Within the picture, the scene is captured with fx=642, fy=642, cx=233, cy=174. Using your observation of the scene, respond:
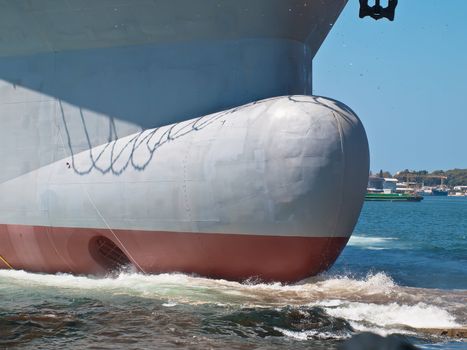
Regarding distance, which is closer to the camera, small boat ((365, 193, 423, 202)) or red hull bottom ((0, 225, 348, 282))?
red hull bottom ((0, 225, 348, 282))

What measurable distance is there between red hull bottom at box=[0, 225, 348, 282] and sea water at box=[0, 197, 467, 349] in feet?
0.93

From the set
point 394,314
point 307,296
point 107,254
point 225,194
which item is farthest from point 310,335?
point 107,254

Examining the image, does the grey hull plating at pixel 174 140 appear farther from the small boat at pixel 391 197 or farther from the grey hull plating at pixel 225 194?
the small boat at pixel 391 197

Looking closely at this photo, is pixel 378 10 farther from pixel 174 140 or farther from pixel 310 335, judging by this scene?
pixel 310 335

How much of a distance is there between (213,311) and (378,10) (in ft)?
27.4

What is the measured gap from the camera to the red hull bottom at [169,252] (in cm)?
1373

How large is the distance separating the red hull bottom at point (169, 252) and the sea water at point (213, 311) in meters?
0.28

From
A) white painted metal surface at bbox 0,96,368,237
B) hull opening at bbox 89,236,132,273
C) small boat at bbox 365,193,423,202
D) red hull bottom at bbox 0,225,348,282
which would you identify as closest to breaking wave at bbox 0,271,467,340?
red hull bottom at bbox 0,225,348,282

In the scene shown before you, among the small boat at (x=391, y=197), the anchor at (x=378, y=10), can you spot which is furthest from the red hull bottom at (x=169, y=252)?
the small boat at (x=391, y=197)

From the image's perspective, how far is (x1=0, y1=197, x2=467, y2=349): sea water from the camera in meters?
9.95

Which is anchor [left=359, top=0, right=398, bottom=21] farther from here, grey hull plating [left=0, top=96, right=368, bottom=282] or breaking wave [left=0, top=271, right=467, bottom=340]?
breaking wave [left=0, top=271, right=467, bottom=340]

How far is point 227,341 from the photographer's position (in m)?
9.87

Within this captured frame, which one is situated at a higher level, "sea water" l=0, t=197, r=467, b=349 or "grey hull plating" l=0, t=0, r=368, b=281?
"grey hull plating" l=0, t=0, r=368, b=281

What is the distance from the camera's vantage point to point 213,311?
11734 mm
